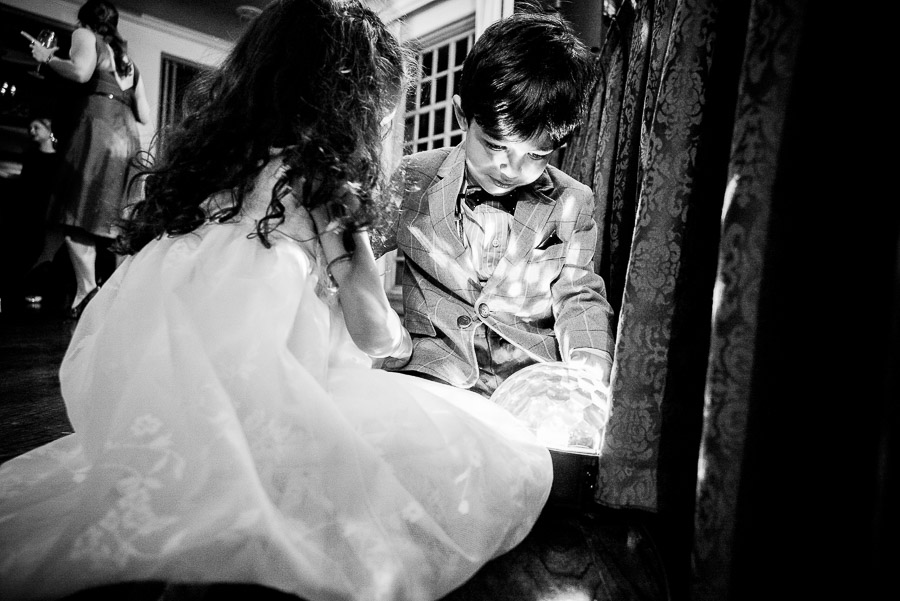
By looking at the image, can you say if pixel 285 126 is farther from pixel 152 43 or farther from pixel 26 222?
pixel 152 43

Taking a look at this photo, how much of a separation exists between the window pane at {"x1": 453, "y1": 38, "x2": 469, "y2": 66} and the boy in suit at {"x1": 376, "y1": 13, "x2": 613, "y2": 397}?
106 inches

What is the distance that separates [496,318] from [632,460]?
62cm

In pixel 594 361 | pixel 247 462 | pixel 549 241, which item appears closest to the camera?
pixel 247 462

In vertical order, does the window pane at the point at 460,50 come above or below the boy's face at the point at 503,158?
above

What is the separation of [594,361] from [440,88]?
139 inches

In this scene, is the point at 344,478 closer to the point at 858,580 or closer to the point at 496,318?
the point at 858,580

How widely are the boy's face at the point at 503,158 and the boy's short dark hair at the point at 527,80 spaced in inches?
0.9

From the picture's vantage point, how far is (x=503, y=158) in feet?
4.51

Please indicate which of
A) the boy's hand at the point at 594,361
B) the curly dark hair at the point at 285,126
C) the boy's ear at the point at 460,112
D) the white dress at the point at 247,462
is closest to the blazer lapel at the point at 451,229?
the boy's ear at the point at 460,112

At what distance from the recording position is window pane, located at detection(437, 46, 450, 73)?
4.07m

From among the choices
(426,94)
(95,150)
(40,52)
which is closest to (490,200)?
(426,94)

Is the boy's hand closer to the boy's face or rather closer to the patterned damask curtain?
the patterned damask curtain

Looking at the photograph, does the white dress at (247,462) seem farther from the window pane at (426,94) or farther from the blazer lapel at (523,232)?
the window pane at (426,94)

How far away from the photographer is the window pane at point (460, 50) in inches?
153
